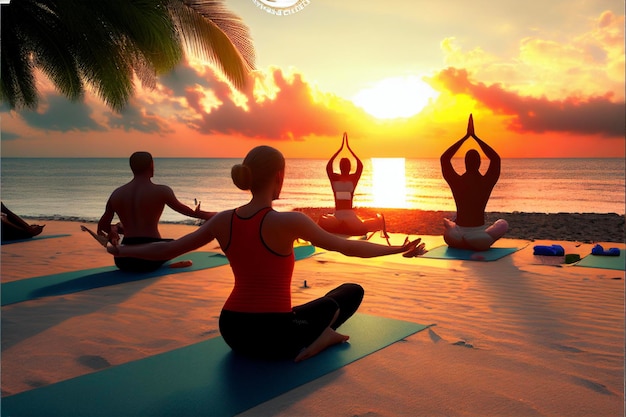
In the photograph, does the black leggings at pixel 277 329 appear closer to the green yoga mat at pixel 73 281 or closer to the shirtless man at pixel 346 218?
the green yoga mat at pixel 73 281

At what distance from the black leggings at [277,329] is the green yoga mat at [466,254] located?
4.33 meters

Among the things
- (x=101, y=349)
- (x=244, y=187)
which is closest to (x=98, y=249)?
(x=101, y=349)

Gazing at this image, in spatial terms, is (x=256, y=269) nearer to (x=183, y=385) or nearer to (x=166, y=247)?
(x=166, y=247)

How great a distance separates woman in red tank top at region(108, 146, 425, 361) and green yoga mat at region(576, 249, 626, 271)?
5.01m

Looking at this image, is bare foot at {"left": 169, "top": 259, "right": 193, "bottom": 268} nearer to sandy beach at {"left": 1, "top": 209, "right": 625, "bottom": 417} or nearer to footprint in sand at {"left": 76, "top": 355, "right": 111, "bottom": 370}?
sandy beach at {"left": 1, "top": 209, "right": 625, "bottom": 417}

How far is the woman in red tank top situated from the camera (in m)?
2.89

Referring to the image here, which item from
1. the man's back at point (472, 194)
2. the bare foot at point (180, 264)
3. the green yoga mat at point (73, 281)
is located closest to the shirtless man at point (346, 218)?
the man's back at point (472, 194)

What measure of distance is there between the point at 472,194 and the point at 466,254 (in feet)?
2.82

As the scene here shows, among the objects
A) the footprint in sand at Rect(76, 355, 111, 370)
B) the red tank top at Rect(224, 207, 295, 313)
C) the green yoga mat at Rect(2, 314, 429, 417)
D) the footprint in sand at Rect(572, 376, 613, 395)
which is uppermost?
the red tank top at Rect(224, 207, 295, 313)

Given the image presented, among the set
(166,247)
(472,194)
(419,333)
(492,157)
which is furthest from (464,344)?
(492,157)

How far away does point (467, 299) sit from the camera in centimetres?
509

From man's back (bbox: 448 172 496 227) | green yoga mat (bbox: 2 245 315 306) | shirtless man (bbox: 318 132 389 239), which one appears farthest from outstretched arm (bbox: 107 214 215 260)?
shirtless man (bbox: 318 132 389 239)

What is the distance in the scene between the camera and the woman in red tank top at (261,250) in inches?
114

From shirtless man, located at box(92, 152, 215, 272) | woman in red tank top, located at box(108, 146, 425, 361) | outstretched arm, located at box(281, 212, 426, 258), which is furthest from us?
shirtless man, located at box(92, 152, 215, 272)
